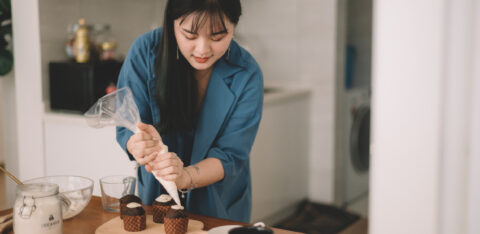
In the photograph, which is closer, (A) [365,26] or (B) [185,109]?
(B) [185,109]

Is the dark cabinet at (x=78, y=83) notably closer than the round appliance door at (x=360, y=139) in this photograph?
Yes

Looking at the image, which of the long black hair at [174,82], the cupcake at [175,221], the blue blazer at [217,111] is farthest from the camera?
the blue blazer at [217,111]

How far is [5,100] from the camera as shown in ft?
8.93

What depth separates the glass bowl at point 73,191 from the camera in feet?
3.89

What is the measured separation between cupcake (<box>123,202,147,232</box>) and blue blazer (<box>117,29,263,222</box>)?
0.32 m

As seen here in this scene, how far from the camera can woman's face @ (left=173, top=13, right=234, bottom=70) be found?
48.3 inches

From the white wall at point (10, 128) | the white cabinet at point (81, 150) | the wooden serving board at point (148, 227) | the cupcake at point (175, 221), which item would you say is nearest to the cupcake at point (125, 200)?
the wooden serving board at point (148, 227)

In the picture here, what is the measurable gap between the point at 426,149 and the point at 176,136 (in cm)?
78

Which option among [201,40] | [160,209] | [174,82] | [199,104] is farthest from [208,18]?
[160,209]

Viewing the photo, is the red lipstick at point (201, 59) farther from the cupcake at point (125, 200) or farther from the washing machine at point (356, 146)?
the washing machine at point (356, 146)

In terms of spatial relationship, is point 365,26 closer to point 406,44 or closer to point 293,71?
point 293,71

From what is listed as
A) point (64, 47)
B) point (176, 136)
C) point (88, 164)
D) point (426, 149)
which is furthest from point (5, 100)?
point (426, 149)

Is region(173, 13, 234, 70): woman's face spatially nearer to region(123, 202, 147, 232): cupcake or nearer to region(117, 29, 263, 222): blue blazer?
region(117, 29, 263, 222): blue blazer

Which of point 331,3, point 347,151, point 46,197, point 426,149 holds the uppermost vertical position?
point 331,3
